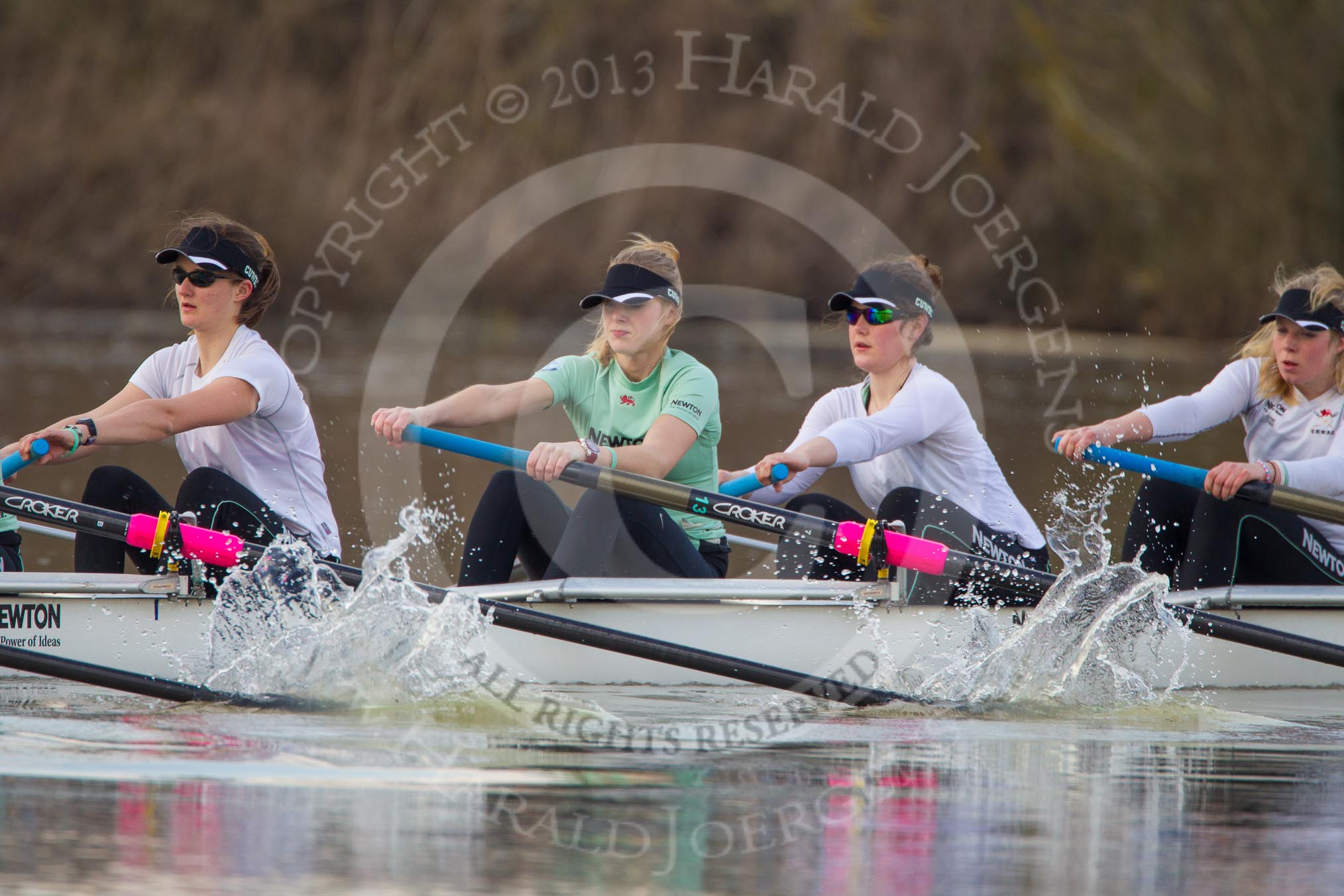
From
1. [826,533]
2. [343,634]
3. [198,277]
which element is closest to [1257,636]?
[826,533]

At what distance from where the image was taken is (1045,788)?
3789 millimetres

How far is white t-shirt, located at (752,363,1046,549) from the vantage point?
5164 millimetres

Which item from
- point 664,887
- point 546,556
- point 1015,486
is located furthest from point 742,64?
point 664,887

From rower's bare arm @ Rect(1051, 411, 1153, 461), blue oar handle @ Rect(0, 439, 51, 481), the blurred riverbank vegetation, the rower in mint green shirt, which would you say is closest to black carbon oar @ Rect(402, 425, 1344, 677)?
the rower in mint green shirt

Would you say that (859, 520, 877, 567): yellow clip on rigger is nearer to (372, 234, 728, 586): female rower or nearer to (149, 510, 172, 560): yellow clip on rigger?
(372, 234, 728, 586): female rower

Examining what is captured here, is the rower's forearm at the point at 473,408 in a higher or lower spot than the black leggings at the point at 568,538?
higher

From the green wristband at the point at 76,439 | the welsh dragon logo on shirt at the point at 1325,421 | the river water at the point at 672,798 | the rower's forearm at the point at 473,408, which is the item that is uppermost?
the welsh dragon logo on shirt at the point at 1325,421

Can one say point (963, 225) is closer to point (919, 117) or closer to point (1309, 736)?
point (919, 117)

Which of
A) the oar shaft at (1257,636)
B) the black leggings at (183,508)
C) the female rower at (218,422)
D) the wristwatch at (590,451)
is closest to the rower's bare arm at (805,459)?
the wristwatch at (590,451)

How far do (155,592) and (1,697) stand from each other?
0.47 m

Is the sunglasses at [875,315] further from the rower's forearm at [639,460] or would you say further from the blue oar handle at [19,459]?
the blue oar handle at [19,459]

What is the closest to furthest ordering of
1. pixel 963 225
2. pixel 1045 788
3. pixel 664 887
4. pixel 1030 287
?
pixel 664 887 → pixel 1045 788 → pixel 963 225 → pixel 1030 287

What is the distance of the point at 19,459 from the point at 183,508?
19.2 inches

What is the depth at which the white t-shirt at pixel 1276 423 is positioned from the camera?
17.2 ft
